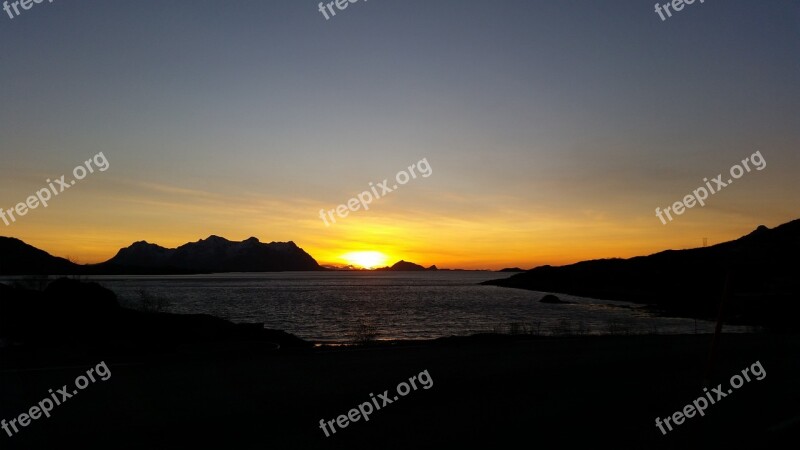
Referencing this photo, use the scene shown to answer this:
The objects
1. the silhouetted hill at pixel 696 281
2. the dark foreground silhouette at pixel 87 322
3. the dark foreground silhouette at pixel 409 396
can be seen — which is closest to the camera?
the dark foreground silhouette at pixel 409 396

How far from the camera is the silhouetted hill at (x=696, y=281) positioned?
63250 mm

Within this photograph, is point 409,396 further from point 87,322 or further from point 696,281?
point 696,281

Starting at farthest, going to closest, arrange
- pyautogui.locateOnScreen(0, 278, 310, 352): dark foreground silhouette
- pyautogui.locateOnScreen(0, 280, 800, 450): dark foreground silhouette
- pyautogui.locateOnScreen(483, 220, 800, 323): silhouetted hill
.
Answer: pyautogui.locateOnScreen(483, 220, 800, 323): silhouetted hill, pyautogui.locateOnScreen(0, 278, 310, 352): dark foreground silhouette, pyautogui.locateOnScreen(0, 280, 800, 450): dark foreground silhouette

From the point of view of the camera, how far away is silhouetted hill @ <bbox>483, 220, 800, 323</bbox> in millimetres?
63250

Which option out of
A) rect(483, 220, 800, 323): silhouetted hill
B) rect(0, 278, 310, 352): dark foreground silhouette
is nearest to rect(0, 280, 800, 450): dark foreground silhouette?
rect(0, 278, 310, 352): dark foreground silhouette

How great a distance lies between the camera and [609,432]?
8.14m

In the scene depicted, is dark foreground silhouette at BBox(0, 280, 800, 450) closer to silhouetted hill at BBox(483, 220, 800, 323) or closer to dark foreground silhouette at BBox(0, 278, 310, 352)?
dark foreground silhouette at BBox(0, 278, 310, 352)

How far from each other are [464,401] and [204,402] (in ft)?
12.8

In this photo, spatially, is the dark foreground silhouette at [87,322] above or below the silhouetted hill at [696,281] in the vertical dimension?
above

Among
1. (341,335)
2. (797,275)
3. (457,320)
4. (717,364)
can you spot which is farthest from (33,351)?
(797,275)

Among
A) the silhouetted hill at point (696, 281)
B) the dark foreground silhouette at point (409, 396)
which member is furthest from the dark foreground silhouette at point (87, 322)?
the silhouetted hill at point (696, 281)

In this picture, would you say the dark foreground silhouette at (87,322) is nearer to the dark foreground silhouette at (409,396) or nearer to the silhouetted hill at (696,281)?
the dark foreground silhouette at (409,396)

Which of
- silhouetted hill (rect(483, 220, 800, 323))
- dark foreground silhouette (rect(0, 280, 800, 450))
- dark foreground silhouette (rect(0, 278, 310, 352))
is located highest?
dark foreground silhouette (rect(0, 278, 310, 352))

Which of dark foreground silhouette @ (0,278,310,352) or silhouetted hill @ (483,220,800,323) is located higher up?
dark foreground silhouette @ (0,278,310,352)
